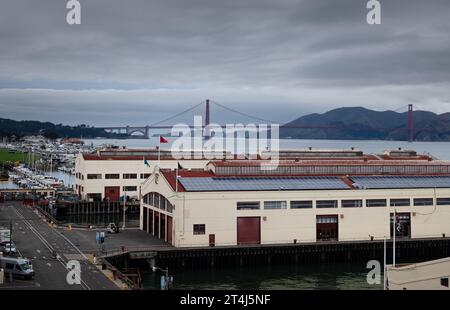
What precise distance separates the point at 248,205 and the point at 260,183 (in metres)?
2.95

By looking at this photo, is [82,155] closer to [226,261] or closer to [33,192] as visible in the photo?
[33,192]

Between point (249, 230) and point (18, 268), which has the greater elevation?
point (249, 230)

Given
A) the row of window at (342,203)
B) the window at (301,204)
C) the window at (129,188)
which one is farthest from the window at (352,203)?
the window at (129,188)

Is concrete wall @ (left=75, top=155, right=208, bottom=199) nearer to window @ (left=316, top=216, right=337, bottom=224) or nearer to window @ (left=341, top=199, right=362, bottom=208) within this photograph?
window @ (left=316, top=216, right=337, bottom=224)

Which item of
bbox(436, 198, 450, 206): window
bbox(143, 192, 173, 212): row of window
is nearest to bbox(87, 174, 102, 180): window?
bbox(143, 192, 173, 212): row of window

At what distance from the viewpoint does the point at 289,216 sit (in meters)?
48.1

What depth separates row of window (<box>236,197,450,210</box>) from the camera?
47469 mm

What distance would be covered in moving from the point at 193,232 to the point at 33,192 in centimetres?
5160

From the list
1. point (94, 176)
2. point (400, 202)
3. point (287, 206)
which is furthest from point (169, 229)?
point (94, 176)

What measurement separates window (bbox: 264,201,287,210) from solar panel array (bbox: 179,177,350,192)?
3.63 feet

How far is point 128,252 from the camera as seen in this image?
43.1 m

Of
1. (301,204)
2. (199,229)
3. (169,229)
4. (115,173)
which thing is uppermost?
(115,173)

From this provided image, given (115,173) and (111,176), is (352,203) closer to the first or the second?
(115,173)
